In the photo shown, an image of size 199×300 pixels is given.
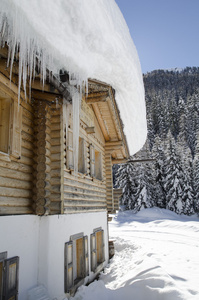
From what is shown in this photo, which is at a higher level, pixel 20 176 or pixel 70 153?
pixel 70 153

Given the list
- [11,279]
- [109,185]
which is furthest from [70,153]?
[109,185]

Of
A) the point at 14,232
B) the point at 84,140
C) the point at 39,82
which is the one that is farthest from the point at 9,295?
the point at 84,140

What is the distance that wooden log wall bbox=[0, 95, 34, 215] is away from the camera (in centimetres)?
402

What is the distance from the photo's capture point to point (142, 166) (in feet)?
108

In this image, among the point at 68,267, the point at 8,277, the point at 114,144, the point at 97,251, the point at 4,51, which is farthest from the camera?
the point at 114,144

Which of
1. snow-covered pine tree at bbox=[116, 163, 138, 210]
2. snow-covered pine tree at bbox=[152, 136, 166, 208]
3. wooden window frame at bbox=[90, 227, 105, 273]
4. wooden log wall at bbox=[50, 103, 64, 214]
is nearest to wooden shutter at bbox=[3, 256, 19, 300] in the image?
wooden log wall at bbox=[50, 103, 64, 214]

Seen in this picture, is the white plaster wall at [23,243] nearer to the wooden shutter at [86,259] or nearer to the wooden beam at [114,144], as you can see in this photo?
the wooden shutter at [86,259]

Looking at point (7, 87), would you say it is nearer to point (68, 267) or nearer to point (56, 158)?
point (56, 158)

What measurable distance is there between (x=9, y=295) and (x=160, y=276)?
2.86 metres

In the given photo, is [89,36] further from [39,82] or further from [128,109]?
[128,109]

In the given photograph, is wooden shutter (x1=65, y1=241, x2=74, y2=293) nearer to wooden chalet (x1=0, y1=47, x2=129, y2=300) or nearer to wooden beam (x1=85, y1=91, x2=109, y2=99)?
wooden chalet (x1=0, y1=47, x2=129, y2=300)

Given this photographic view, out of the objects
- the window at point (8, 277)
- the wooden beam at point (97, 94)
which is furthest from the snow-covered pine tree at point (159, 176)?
the window at point (8, 277)

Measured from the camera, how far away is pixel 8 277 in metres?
3.80

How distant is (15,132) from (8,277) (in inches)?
92.8
